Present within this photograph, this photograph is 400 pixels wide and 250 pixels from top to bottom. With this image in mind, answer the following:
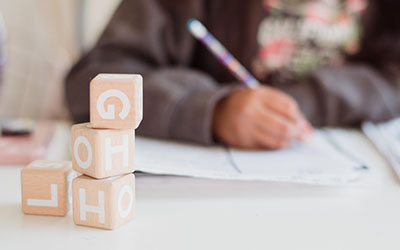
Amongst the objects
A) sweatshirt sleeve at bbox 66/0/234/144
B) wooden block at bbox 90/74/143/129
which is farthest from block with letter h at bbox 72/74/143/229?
sweatshirt sleeve at bbox 66/0/234/144

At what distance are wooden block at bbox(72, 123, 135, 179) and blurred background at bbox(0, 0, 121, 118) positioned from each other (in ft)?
1.61

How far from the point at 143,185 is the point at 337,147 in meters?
0.26

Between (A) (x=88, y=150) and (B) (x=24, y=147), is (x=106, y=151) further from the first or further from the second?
(B) (x=24, y=147)

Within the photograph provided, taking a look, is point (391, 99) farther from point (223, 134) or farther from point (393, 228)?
point (393, 228)

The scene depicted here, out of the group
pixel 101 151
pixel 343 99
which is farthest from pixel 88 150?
pixel 343 99

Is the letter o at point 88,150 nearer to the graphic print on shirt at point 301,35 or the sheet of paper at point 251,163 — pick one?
the sheet of paper at point 251,163

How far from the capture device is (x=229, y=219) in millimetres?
305

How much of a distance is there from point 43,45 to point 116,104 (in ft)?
2.53

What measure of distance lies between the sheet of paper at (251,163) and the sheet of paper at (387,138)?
0.05 metres

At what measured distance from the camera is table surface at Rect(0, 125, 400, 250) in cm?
27

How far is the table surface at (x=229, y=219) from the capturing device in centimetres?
27

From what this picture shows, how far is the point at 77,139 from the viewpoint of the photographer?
0.28 meters

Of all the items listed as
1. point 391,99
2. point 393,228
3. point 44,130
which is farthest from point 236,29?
point 393,228

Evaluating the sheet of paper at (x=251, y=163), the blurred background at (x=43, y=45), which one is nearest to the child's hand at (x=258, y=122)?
the sheet of paper at (x=251, y=163)
